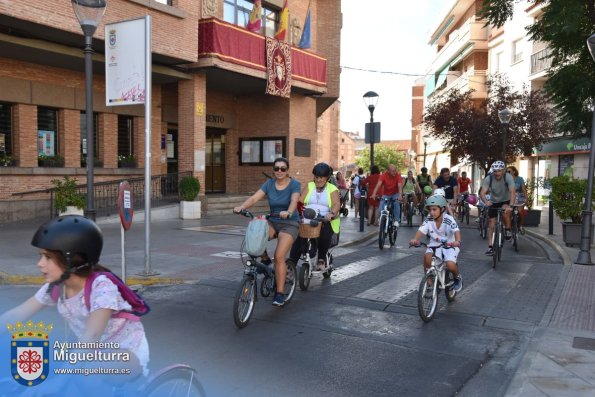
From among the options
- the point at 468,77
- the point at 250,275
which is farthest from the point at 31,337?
the point at 468,77

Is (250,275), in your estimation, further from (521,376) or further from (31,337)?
(31,337)

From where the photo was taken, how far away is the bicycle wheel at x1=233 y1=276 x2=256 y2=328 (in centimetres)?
552

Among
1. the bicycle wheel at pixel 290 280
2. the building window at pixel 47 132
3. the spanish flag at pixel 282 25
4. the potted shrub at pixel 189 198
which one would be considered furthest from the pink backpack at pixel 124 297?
the spanish flag at pixel 282 25

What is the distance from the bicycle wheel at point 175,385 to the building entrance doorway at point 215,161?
819 inches

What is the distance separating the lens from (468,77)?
127ft

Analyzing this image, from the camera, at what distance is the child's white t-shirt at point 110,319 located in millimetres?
2730

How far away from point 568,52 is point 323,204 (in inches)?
365

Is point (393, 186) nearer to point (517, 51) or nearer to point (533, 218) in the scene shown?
point (533, 218)

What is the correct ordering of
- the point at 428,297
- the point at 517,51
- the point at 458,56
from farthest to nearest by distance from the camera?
the point at 458,56 < the point at 517,51 < the point at 428,297

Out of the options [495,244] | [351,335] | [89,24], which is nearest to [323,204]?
[351,335]

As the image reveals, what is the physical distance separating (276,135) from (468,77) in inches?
844

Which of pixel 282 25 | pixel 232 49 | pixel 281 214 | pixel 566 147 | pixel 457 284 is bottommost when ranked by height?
pixel 457 284

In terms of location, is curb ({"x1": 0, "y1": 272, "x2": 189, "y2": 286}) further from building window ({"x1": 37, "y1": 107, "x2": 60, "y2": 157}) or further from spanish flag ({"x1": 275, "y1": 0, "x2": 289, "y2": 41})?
spanish flag ({"x1": 275, "y1": 0, "x2": 289, "y2": 41})

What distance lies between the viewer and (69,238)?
2625 mm
